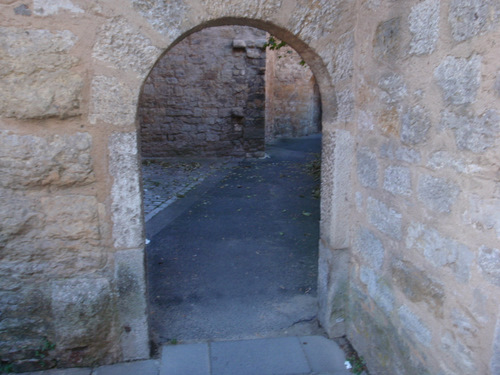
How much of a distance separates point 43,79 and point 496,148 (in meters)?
2.08

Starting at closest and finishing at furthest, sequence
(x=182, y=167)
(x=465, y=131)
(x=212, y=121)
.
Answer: (x=465, y=131) → (x=182, y=167) → (x=212, y=121)

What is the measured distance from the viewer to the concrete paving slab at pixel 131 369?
237 cm

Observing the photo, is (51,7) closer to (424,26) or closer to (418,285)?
(424,26)

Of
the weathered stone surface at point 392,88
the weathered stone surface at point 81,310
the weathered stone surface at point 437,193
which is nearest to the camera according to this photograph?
the weathered stone surface at point 437,193

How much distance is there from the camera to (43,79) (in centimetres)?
204

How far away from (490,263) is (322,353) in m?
1.50

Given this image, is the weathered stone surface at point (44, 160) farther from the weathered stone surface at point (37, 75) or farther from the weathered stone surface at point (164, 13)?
the weathered stone surface at point (164, 13)

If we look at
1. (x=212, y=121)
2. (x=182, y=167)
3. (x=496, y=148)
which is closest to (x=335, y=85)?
(x=496, y=148)

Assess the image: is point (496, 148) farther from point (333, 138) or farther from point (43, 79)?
point (43, 79)

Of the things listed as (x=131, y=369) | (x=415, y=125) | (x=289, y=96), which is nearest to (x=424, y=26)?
(x=415, y=125)

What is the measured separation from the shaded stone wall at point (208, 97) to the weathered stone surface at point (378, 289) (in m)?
8.45

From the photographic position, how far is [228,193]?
6.84 m

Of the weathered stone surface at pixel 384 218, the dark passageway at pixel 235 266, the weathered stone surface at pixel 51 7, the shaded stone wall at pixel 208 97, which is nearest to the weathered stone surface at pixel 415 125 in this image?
the weathered stone surface at pixel 384 218

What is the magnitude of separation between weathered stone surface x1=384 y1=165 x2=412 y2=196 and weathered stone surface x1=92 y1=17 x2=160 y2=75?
138cm
